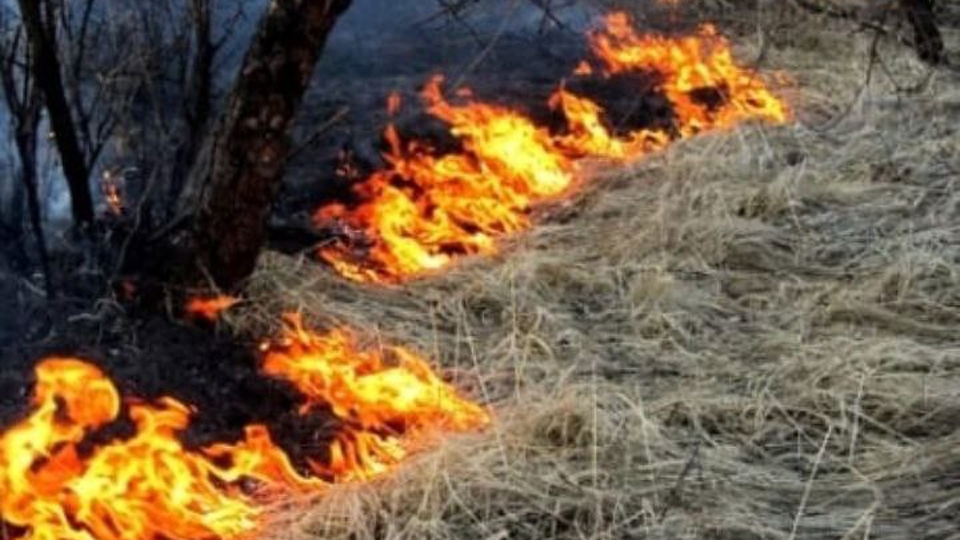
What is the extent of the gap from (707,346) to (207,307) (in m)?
1.83

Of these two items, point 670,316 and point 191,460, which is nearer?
point 191,460

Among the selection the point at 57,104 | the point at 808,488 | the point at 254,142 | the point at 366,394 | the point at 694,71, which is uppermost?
the point at 57,104

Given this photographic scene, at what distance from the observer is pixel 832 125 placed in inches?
281

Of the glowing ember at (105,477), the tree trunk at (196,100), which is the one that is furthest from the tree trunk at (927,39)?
the glowing ember at (105,477)

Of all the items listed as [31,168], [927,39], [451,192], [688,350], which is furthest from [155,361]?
→ [927,39]

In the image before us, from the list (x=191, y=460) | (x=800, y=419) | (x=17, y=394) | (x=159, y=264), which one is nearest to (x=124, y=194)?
(x=159, y=264)

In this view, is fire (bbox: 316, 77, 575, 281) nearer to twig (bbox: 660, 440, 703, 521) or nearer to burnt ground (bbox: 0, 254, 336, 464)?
burnt ground (bbox: 0, 254, 336, 464)

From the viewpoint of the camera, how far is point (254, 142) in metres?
4.39

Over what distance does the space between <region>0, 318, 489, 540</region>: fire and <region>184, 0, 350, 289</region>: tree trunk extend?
1.44 feet

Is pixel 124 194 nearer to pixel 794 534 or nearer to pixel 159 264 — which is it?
pixel 159 264

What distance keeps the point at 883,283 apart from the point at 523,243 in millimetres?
1581

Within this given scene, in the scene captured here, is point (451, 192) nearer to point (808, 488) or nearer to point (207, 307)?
point (207, 307)

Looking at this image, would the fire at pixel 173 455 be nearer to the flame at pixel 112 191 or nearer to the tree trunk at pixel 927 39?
the flame at pixel 112 191

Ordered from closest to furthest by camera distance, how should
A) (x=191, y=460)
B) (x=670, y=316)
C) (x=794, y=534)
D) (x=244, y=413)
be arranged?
(x=794, y=534)
(x=191, y=460)
(x=244, y=413)
(x=670, y=316)
